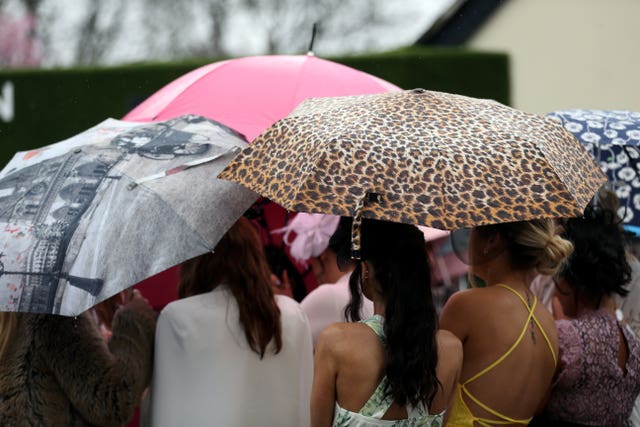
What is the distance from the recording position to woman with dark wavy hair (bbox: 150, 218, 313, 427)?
3197mm

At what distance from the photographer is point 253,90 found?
4.13m

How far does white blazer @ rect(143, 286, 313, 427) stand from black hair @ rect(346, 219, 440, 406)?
83 cm

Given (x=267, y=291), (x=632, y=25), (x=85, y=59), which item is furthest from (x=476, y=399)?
(x=85, y=59)

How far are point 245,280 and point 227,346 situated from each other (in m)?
0.25

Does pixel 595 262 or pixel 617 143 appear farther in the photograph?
pixel 617 143

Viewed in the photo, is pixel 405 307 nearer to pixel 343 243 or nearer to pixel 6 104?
pixel 343 243

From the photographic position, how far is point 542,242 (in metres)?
2.98

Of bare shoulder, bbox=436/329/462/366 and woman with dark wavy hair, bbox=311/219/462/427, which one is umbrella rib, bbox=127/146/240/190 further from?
bare shoulder, bbox=436/329/462/366

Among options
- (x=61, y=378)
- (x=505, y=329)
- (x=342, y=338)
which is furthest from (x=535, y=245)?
(x=61, y=378)

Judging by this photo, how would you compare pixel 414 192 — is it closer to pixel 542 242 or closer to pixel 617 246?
pixel 542 242

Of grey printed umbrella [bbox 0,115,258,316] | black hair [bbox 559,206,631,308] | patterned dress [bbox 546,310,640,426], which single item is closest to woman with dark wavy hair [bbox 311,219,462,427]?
grey printed umbrella [bbox 0,115,258,316]

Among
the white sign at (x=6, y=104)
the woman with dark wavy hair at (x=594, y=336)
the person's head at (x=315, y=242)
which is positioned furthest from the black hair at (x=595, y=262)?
the white sign at (x=6, y=104)

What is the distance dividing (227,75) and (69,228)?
1.70m

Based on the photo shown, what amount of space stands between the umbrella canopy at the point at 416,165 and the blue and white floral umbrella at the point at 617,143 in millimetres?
997
